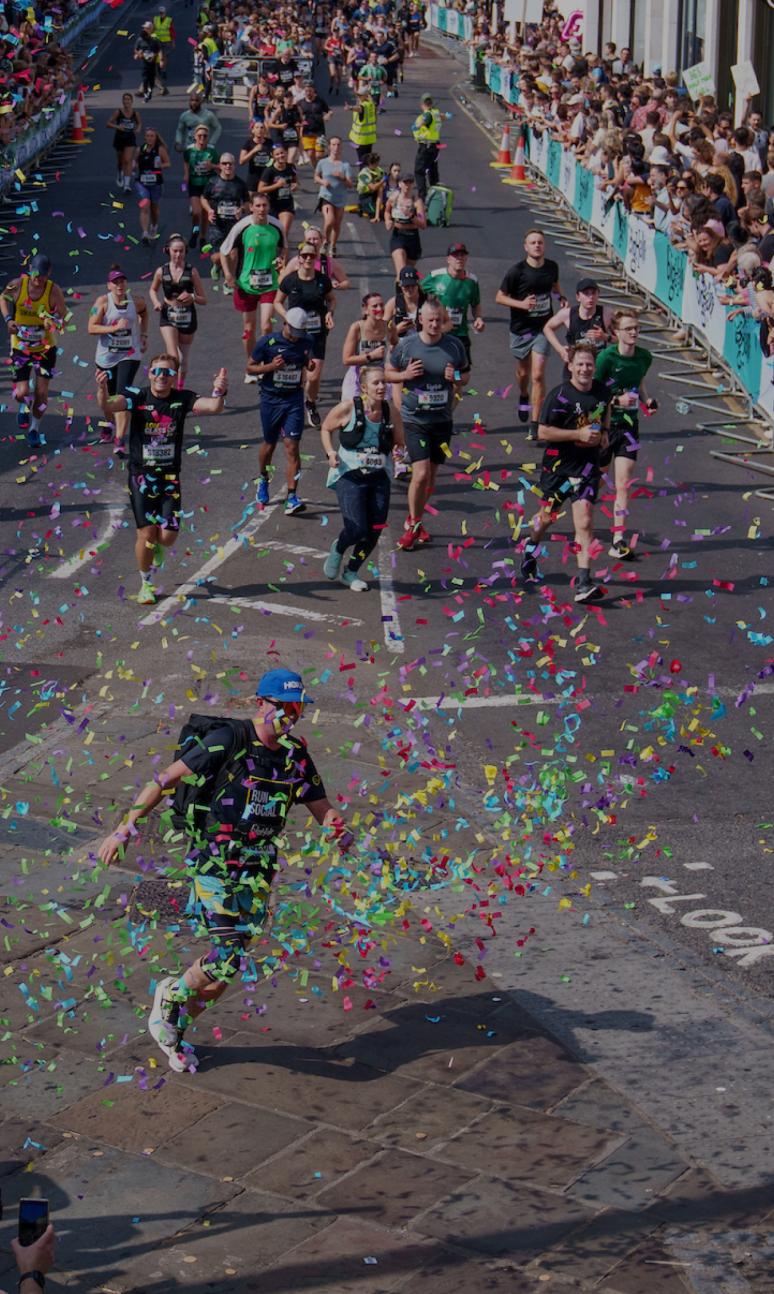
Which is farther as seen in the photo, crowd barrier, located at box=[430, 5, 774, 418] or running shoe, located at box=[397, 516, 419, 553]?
crowd barrier, located at box=[430, 5, 774, 418]

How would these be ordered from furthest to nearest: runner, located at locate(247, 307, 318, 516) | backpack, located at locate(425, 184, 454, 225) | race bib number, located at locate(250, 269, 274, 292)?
backpack, located at locate(425, 184, 454, 225), race bib number, located at locate(250, 269, 274, 292), runner, located at locate(247, 307, 318, 516)

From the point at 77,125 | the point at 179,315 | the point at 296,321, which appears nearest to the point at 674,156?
the point at 179,315

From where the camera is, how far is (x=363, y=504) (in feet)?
49.0

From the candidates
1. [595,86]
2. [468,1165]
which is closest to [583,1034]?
[468,1165]

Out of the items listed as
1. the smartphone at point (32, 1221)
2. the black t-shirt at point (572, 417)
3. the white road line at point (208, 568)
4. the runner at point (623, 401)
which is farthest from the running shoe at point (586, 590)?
the smartphone at point (32, 1221)

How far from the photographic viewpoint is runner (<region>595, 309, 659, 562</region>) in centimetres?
1595

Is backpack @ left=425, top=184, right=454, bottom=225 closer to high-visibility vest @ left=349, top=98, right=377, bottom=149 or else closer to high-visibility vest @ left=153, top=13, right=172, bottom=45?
high-visibility vest @ left=349, top=98, right=377, bottom=149

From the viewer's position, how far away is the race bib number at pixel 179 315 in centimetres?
1962

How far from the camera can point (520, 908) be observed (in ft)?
34.7

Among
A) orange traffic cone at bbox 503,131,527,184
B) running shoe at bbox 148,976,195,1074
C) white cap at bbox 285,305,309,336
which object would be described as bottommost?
running shoe at bbox 148,976,195,1074

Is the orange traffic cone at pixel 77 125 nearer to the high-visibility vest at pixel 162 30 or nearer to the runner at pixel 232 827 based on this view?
the high-visibility vest at pixel 162 30

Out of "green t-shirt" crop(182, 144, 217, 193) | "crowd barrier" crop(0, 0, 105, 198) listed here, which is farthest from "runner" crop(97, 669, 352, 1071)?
"crowd barrier" crop(0, 0, 105, 198)

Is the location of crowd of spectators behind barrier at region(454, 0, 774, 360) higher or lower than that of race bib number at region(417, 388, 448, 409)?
higher

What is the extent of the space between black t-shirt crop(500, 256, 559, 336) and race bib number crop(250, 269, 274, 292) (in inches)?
111
